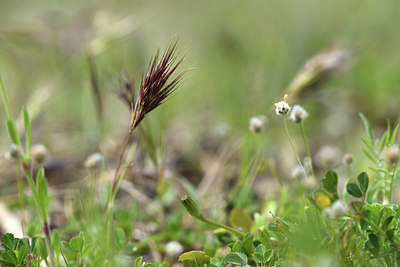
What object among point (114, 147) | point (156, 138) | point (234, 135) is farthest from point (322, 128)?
point (114, 147)

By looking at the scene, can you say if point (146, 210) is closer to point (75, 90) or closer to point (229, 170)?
point (229, 170)

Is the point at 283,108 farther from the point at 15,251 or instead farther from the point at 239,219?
the point at 15,251

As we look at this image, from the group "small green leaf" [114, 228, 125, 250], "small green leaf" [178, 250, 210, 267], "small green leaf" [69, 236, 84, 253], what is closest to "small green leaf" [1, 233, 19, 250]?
"small green leaf" [69, 236, 84, 253]

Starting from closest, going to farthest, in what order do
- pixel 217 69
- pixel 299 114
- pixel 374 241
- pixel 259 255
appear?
pixel 374 241
pixel 259 255
pixel 299 114
pixel 217 69

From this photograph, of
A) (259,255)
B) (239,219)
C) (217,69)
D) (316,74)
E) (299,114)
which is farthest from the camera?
(217,69)

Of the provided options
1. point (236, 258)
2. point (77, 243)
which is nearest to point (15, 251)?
point (77, 243)

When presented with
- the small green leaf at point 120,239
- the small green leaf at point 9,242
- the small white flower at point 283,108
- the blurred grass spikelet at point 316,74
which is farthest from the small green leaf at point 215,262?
the blurred grass spikelet at point 316,74
